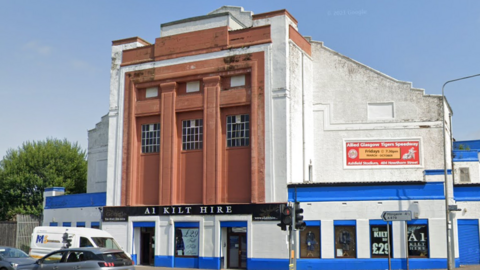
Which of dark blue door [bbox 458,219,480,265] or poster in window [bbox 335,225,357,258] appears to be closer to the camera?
poster in window [bbox 335,225,357,258]

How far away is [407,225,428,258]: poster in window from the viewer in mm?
25891

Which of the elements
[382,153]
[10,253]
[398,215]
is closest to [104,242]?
[10,253]

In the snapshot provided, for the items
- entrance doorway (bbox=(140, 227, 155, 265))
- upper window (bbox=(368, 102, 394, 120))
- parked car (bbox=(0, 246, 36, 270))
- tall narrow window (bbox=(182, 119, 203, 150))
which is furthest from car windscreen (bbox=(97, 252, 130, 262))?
upper window (bbox=(368, 102, 394, 120))

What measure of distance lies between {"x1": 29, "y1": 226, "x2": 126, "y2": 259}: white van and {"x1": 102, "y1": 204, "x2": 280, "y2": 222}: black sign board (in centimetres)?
450

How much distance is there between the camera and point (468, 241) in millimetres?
29531

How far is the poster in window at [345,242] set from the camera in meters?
26.7

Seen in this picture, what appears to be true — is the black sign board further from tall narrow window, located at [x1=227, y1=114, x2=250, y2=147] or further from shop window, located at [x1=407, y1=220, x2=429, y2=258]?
shop window, located at [x1=407, y1=220, x2=429, y2=258]

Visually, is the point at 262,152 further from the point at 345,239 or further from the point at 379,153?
the point at 379,153

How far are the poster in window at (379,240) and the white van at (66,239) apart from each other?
1240 centimetres

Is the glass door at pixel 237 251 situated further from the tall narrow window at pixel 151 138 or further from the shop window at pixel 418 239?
the shop window at pixel 418 239

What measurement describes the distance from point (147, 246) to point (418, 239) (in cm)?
1516

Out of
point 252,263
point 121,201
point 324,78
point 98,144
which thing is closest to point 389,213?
point 252,263

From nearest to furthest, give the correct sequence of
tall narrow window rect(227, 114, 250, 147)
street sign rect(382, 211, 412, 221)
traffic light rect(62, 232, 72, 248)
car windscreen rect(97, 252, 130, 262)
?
car windscreen rect(97, 252, 130, 262) < street sign rect(382, 211, 412, 221) < traffic light rect(62, 232, 72, 248) < tall narrow window rect(227, 114, 250, 147)

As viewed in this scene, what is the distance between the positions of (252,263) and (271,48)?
11367mm
